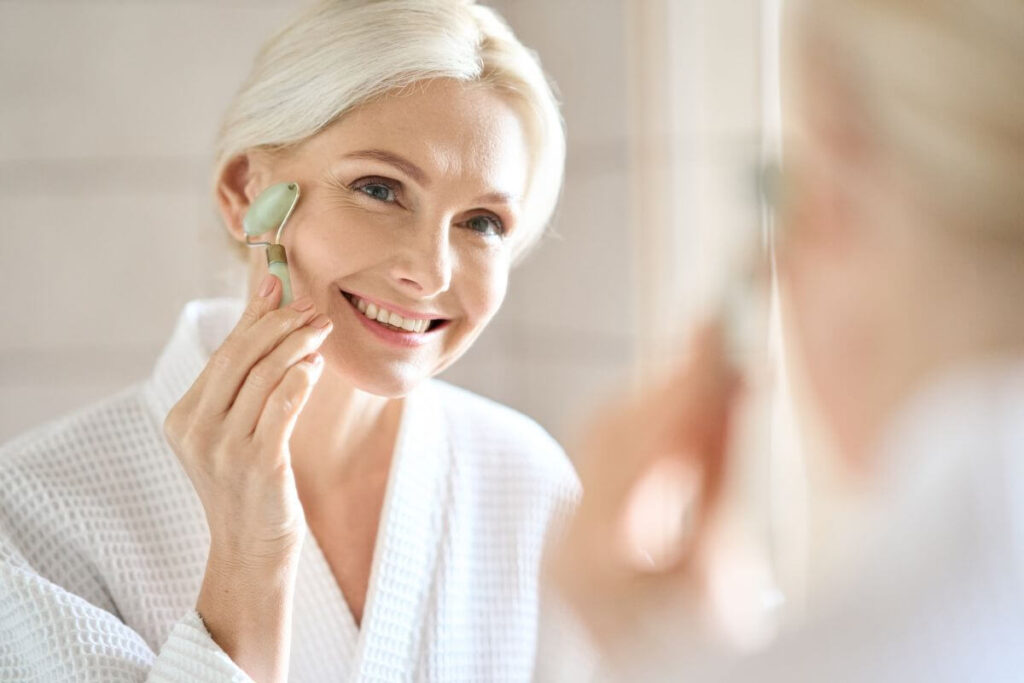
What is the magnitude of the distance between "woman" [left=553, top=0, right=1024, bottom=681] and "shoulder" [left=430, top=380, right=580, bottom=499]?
84 cm

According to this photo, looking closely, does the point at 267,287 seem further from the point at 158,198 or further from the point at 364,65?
the point at 158,198

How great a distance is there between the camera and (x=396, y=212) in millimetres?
1080

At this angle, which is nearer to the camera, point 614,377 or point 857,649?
point 857,649

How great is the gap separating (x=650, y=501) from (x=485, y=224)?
55cm

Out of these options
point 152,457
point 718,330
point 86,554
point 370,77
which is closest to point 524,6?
point 370,77

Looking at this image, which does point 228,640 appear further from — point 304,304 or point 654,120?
point 654,120

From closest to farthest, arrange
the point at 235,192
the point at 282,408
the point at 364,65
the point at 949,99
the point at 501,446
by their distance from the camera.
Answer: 1. the point at 949,99
2. the point at 282,408
3. the point at 364,65
4. the point at 235,192
5. the point at 501,446

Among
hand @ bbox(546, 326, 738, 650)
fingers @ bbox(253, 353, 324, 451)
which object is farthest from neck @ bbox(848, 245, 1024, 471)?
fingers @ bbox(253, 353, 324, 451)

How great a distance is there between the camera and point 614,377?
1777 mm

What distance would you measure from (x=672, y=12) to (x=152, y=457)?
3.19 ft

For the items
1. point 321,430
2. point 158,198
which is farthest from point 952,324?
→ point 158,198

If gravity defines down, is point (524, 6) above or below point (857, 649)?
above

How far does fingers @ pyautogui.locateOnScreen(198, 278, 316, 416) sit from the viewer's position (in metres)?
0.97

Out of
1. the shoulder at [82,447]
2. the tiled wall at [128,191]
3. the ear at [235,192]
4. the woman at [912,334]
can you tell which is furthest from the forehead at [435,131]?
the tiled wall at [128,191]
